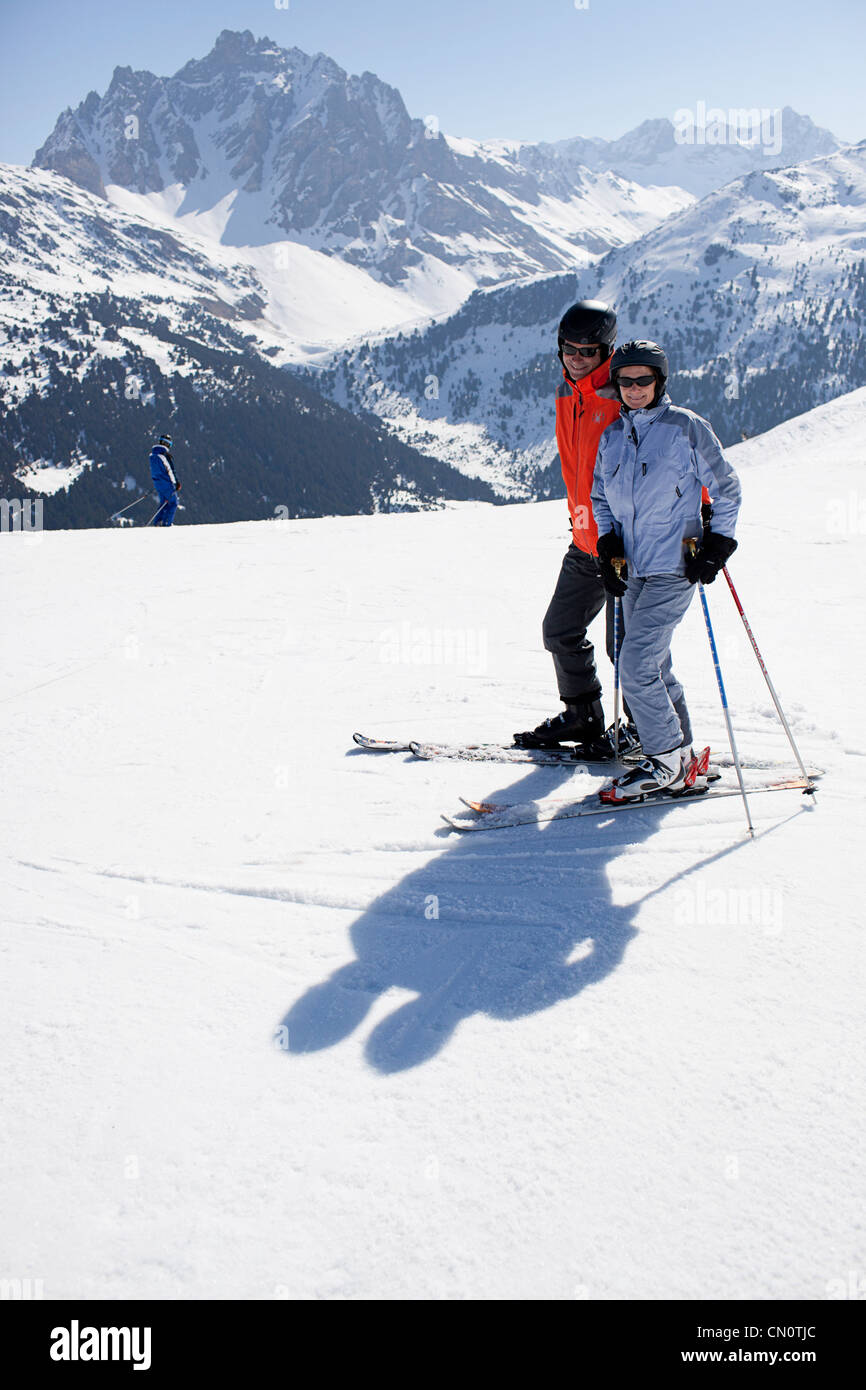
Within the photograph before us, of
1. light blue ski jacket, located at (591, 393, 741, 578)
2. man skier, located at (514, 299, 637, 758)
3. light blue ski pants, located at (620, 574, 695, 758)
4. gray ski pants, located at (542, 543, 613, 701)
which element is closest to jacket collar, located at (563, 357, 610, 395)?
man skier, located at (514, 299, 637, 758)

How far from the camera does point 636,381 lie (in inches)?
148

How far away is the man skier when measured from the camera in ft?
13.4

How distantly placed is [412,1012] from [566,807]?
5.71 ft

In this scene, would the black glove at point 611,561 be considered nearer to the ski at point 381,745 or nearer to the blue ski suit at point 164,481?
the ski at point 381,745

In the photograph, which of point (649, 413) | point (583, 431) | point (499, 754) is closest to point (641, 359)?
point (649, 413)

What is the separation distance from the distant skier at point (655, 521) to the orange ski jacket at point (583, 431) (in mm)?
131

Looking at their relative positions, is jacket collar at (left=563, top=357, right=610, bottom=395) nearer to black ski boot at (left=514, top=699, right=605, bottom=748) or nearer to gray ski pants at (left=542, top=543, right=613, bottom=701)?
gray ski pants at (left=542, top=543, right=613, bottom=701)

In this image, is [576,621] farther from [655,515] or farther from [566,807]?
[566,807]

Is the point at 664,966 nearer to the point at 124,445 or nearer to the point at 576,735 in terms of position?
the point at 576,735

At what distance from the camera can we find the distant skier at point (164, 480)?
1897cm

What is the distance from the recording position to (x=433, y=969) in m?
3.14
